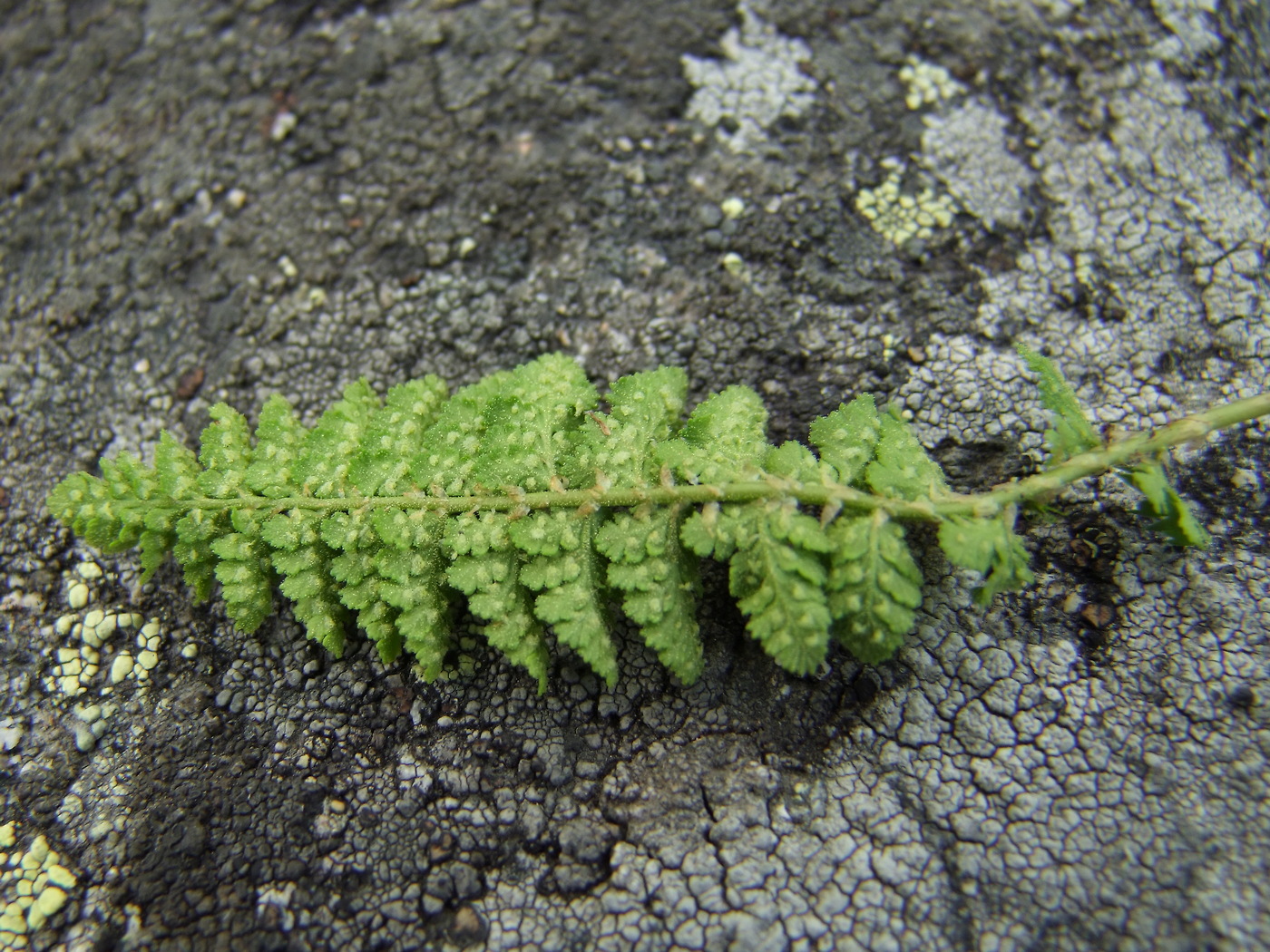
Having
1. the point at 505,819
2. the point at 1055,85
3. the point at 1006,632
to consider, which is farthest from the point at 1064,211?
the point at 505,819

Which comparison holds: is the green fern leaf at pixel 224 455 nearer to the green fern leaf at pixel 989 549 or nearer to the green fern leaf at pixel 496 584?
the green fern leaf at pixel 496 584

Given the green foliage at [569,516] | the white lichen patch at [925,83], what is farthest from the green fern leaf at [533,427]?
the white lichen patch at [925,83]

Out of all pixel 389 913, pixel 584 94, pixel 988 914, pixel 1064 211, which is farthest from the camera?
pixel 584 94

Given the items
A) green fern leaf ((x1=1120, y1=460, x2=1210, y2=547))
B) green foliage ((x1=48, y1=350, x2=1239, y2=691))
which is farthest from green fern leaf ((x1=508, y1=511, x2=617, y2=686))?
green fern leaf ((x1=1120, y1=460, x2=1210, y2=547))

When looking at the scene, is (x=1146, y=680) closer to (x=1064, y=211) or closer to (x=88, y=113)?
(x=1064, y=211)

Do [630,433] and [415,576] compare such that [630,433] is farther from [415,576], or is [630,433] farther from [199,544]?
[199,544]

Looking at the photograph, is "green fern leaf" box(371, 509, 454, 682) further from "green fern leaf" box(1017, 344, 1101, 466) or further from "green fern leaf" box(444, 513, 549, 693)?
"green fern leaf" box(1017, 344, 1101, 466)
